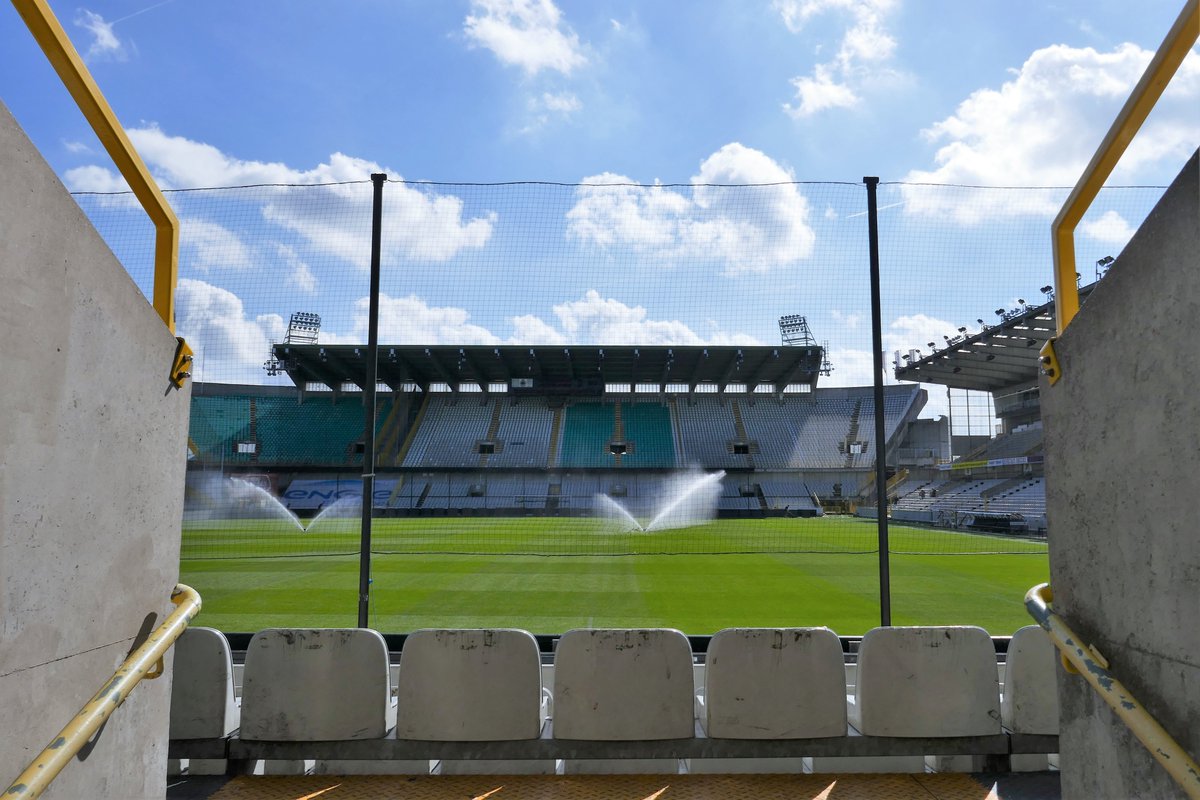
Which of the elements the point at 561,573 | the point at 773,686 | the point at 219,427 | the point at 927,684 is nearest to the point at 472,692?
the point at 773,686

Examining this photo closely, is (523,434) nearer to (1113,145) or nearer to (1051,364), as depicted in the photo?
(1051,364)

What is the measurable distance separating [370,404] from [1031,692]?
4205mm

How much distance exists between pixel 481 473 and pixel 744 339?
1382 inches

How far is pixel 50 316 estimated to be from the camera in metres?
2.04

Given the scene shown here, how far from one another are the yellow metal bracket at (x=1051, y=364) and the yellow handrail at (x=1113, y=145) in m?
0.02

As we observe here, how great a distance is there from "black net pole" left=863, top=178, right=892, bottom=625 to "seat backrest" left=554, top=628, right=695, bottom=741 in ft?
6.67

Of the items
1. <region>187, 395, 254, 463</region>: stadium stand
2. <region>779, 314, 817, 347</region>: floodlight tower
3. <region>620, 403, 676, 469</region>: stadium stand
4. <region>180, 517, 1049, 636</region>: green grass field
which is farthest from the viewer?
<region>620, 403, 676, 469</region>: stadium stand

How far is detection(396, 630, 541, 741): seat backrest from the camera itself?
142 inches

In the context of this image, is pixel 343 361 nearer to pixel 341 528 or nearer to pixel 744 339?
pixel 744 339

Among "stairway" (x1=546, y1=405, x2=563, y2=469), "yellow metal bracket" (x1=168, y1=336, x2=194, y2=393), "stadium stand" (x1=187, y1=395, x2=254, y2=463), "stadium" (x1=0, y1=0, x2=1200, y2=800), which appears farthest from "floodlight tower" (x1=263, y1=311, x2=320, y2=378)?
"stairway" (x1=546, y1=405, x2=563, y2=469)

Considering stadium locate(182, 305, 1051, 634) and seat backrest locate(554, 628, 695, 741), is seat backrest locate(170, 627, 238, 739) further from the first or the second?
stadium locate(182, 305, 1051, 634)

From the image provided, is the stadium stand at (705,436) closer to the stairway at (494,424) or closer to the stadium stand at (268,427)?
the stairway at (494,424)

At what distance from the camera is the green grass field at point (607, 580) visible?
9.92 metres

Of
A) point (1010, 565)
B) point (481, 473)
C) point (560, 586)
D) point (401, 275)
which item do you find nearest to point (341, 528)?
point (481, 473)
